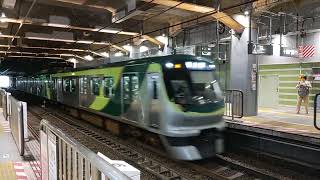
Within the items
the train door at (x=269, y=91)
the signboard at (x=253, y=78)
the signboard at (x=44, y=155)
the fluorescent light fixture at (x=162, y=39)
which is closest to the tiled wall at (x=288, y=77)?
the train door at (x=269, y=91)

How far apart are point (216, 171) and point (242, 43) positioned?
24.8 feet

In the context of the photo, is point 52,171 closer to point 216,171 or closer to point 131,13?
point 216,171

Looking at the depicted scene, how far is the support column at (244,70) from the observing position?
44.7 ft

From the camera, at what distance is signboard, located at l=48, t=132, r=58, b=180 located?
12.3 feet

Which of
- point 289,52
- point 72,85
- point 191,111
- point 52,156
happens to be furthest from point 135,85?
point 289,52

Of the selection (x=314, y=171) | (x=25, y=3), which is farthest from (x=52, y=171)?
(x=25, y=3)

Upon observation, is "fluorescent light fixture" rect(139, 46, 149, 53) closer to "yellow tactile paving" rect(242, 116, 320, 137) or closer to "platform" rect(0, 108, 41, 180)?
"yellow tactile paving" rect(242, 116, 320, 137)

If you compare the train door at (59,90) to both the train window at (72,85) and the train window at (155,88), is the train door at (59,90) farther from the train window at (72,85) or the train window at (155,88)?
the train window at (155,88)

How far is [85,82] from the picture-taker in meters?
14.2

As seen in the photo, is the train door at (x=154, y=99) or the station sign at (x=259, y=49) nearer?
the train door at (x=154, y=99)

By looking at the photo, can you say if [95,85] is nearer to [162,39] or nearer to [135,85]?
[135,85]

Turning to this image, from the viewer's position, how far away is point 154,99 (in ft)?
26.9

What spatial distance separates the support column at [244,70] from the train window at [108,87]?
5511 mm

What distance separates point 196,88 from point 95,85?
598cm
